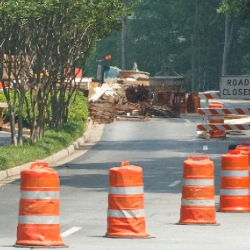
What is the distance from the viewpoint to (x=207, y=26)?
115m

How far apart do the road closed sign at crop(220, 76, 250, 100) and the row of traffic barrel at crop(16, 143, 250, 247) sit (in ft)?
35.4

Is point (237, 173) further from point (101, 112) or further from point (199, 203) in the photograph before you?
point (101, 112)

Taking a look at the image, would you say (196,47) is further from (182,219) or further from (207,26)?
(182,219)

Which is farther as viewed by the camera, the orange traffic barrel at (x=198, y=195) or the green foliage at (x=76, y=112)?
the green foliage at (x=76, y=112)

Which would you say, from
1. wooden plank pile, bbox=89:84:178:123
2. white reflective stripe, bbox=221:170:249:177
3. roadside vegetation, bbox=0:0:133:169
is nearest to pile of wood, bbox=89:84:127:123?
wooden plank pile, bbox=89:84:178:123

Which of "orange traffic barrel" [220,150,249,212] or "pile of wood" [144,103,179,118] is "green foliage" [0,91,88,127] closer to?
"pile of wood" [144,103,179,118]

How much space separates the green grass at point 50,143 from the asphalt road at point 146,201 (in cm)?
89

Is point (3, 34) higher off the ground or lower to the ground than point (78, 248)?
higher

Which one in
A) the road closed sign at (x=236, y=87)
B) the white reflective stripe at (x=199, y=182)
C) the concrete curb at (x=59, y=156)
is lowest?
the concrete curb at (x=59, y=156)

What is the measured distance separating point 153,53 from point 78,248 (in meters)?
106

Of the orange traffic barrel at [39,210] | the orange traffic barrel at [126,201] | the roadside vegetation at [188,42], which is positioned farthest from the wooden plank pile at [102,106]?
the roadside vegetation at [188,42]

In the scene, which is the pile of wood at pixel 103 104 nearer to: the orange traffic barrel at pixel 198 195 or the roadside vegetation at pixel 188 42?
the orange traffic barrel at pixel 198 195

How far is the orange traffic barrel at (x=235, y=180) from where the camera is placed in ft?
65.5

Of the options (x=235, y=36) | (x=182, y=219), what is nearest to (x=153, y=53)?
(x=235, y=36)
